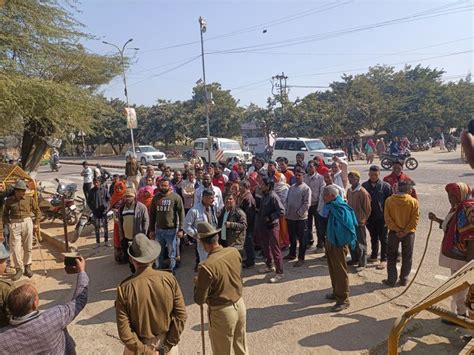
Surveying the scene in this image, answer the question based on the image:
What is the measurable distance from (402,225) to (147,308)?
407 cm

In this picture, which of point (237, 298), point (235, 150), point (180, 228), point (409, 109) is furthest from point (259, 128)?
point (237, 298)

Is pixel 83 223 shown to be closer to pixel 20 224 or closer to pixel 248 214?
pixel 20 224

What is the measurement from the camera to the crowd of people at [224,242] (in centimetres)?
304

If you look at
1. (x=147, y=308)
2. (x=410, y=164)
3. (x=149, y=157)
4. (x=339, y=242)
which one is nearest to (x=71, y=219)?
(x=339, y=242)

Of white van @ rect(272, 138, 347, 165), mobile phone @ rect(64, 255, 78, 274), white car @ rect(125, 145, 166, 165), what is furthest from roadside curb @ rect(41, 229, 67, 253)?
white car @ rect(125, 145, 166, 165)

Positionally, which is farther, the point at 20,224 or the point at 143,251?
the point at 20,224

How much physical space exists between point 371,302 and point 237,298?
2672mm

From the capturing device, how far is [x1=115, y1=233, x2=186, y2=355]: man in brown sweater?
302 cm

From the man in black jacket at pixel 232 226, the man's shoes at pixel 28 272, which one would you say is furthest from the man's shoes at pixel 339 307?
the man's shoes at pixel 28 272

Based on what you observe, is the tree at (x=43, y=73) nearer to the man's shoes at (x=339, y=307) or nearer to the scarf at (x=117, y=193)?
the scarf at (x=117, y=193)

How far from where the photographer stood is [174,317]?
326 cm

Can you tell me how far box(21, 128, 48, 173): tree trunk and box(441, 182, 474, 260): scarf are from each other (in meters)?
12.2

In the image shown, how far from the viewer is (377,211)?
6.78 meters

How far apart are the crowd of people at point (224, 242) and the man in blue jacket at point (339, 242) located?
0.01m
